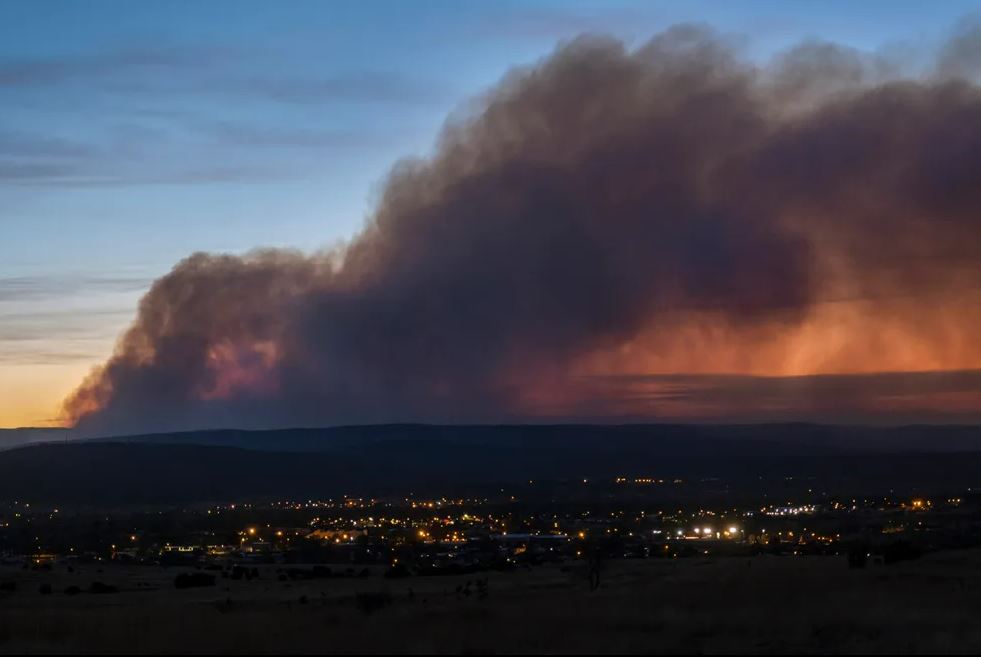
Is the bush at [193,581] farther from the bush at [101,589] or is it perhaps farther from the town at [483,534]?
the town at [483,534]

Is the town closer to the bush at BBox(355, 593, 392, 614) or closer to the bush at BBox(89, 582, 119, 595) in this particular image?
the bush at BBox(89, 582, 119, 595)

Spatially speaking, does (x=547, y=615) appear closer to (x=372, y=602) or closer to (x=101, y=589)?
(x=372, y=602)

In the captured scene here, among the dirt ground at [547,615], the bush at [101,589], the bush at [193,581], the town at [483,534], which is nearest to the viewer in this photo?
the dirt ground at [547,615]

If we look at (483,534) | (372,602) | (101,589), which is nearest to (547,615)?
(372,602)

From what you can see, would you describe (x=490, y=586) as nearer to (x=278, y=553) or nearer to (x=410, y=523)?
(x=278, y=553)

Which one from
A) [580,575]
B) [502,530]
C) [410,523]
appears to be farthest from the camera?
[410,523]

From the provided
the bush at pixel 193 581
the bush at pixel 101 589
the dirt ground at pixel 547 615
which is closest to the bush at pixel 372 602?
the dirt ground at pixel 547 615

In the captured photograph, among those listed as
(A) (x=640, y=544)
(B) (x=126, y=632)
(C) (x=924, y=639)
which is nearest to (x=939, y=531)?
(A) (x=640, y=544)

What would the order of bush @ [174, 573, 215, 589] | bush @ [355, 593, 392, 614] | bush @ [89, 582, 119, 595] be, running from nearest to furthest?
bush @ [355, 593, 392, 614]
bush @ [89, 582, 119, 595]
bush @ [174, 573, 215, 589]

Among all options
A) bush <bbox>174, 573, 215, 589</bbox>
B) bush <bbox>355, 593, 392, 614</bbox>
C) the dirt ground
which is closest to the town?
bush <bbox>174, 573, 215, 589</bbox>
